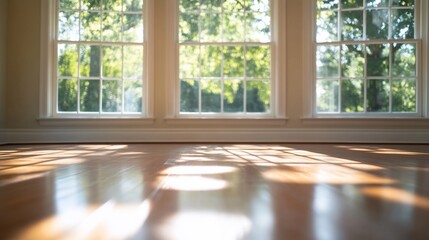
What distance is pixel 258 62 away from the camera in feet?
16.1

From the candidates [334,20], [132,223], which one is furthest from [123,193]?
[334,20]

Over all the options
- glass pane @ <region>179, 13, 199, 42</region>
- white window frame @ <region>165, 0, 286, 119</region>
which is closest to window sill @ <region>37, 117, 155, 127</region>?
white window frame @ <region>165, 0, 286, 119</region>

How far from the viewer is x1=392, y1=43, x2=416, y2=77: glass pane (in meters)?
4.73

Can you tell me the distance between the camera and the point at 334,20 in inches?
190

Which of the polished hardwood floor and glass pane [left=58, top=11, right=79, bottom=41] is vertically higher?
glass pane [left=58, top=11, right=79, bottom=41]

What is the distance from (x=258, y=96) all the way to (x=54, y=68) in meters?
2.67

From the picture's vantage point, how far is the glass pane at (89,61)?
4.87m

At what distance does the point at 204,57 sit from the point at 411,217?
411 cm

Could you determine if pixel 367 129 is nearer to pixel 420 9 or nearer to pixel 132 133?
pixel 420 9

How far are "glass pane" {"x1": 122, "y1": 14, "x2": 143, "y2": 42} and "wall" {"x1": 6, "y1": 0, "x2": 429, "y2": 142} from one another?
25cm

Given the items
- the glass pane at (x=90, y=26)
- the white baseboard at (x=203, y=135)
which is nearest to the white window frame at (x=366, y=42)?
the white baseboard at (x=203, y=135)

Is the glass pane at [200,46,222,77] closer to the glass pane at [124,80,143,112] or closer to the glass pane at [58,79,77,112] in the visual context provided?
the glass pane at [124,80,143,112]

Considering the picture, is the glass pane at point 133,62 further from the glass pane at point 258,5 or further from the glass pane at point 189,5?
the glass pane at point 258,5

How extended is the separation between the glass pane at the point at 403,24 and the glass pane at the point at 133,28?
3.26m
